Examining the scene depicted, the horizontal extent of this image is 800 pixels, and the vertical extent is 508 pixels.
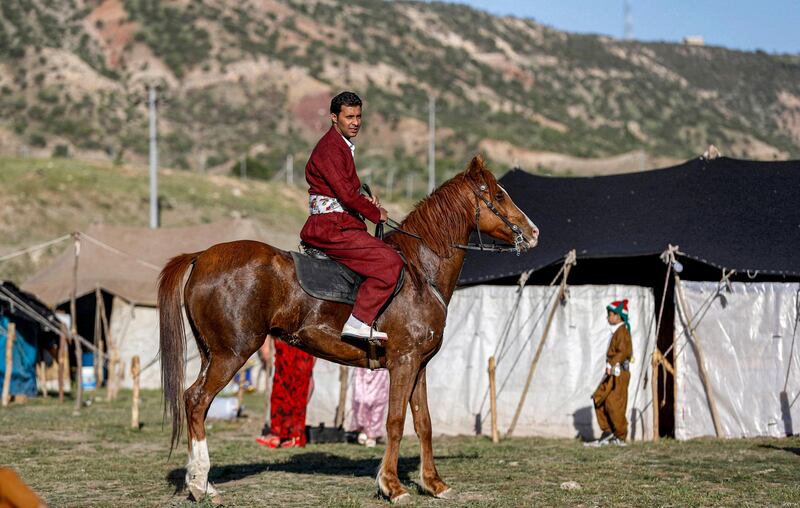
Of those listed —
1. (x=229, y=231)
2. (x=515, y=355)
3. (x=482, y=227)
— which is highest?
(x=229, y=231)

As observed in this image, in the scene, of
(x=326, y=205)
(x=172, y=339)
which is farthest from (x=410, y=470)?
A: (x=326, y=205)

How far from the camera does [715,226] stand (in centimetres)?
1357

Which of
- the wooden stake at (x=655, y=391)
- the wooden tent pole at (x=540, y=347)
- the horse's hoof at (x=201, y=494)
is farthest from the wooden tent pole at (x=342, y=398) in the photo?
the horse's hoof at (x=201, y=494)

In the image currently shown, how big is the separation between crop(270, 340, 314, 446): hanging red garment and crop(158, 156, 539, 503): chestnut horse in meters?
4.64

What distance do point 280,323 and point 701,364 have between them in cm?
697

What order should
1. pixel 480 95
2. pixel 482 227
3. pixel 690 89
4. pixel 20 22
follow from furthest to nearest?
pixel 690 89
pixel 480 95
pixel 20 22
pixel 482 227

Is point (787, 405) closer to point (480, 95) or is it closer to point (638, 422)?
point (638, 422)

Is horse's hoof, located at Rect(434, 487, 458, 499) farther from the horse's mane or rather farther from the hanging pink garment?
the hanging pink garment

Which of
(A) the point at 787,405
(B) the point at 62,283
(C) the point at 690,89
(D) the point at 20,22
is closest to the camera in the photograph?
(A) the point at 787,405

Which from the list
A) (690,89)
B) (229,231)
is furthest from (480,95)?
(229,231)

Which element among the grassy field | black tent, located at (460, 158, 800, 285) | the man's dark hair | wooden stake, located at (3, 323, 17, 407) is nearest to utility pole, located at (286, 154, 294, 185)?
wooden stake, located at (3, 323, 17, 407)

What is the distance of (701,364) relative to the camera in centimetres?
1288

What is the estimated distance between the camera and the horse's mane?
331 inches

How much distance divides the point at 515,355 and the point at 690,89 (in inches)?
3501
